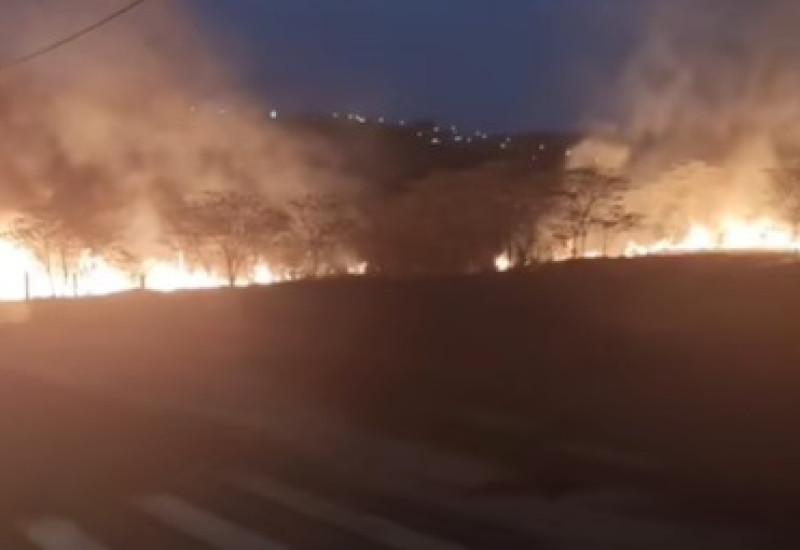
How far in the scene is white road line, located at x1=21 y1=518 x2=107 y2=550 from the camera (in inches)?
383

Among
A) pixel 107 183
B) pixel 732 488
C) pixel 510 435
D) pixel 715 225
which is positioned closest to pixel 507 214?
pixel 715 225

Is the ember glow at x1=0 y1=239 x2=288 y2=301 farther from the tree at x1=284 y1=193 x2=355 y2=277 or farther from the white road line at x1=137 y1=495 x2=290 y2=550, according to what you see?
the white road line at x1=137 y1=495 x2=290 y2=550

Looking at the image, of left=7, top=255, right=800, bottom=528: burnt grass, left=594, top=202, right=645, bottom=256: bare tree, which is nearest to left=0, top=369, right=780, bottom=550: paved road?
left=7, top=255, right=800, bottom=528: burnt grass

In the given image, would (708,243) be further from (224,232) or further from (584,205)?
(224,232)

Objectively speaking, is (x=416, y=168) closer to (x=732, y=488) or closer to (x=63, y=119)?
(x=63, y=119)

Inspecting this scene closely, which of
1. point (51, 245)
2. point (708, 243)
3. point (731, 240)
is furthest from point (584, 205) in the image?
point (51, 245)

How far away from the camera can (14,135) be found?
38.2 meters

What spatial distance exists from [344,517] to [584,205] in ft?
70.0

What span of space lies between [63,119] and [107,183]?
9.40ft

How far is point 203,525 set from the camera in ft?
33.6

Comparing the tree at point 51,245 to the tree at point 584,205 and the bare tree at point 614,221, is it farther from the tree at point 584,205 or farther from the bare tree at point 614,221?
the bare tree at point 614,221

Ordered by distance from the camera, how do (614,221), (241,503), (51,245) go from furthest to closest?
(614,221), (51,245), (241,503)

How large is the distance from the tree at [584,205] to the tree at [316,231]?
161 inches

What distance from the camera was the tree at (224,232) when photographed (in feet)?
99.9
